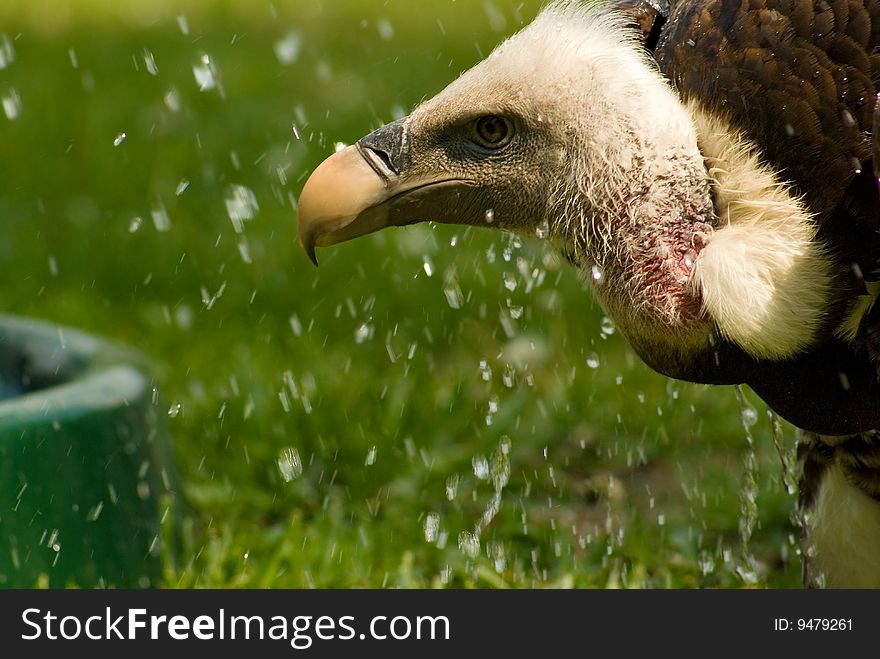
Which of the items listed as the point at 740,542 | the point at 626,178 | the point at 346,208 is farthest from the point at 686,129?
the point at 740,542

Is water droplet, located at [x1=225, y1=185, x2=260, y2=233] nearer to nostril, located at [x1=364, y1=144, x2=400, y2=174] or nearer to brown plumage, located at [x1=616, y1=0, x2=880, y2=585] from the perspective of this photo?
nostril, located at [x1=364, y1=144, x2=400, y2=174]

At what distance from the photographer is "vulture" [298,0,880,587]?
2.51 m

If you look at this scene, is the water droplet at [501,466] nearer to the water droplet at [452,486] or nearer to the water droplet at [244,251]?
the water droplet at [452,486]

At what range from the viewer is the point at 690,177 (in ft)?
8.64

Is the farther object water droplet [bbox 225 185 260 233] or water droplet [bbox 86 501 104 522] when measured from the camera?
water droplet [bbox 225 185 260 233]

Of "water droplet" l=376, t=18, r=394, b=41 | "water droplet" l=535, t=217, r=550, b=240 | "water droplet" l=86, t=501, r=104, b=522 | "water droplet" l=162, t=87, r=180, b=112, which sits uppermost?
"water droplet" l=535, t=217, r=550, b=240

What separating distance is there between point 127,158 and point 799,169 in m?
4.15

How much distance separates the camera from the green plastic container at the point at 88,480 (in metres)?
3.08

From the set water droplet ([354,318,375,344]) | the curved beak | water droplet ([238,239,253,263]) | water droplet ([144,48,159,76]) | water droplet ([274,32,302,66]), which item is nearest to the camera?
the curved beak

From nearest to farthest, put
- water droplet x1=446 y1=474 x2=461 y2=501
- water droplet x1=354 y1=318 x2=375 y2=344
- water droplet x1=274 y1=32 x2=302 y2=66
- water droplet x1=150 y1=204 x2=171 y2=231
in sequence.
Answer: water droplet x1=446 y1=474 x2=461 y2=501 < water droplet x1=354 y1=318 x2=375 y2=344 < water droplet x1=150 y1=204 x2=171 y2=231 < water droplet x1=274 y1=32 x2=302 y2=66

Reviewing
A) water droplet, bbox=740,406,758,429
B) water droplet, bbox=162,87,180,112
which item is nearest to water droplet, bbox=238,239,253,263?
water droplet, bbox=162,87,180,112

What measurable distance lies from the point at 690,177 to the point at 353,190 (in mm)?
625

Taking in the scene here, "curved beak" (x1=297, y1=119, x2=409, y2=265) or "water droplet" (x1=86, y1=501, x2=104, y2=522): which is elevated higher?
"curved beak" (x1=297, y1=119, x2=409, y2=265)

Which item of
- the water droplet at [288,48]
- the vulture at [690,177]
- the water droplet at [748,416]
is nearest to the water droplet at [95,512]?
the vulture at [690,177]
